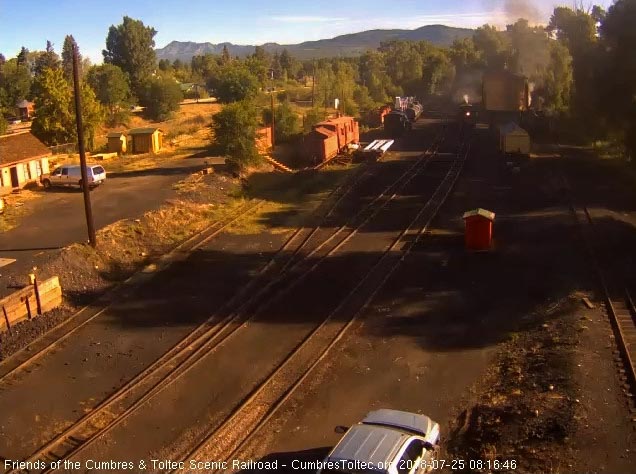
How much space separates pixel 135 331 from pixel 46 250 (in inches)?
253

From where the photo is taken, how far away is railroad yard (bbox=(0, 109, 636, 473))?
964cm

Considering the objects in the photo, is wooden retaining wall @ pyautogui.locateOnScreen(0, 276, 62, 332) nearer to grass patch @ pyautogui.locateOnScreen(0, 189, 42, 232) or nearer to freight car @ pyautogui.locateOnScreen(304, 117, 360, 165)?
grass patch @ pyautogui.locateOnScreen(0, 189, 42, 232)

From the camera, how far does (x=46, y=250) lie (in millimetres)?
19094

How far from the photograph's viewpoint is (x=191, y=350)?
13367 mm

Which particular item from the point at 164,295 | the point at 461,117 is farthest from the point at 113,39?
the point at 164,295

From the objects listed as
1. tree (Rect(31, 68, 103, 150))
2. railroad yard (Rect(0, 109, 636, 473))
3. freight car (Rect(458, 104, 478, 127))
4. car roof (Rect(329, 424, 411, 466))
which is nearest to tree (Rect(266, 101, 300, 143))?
tree (Rect(31, 68, 103, 150))

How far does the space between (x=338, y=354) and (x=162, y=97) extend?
6143 centimetres

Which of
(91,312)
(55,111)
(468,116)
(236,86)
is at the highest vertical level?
(236,86)

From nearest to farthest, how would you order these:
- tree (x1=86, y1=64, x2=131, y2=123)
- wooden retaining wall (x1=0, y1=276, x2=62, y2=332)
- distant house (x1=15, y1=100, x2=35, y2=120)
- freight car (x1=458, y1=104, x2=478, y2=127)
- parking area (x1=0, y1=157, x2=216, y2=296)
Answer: wooden retaining wall (x1=0, y1=276, x2=62, y2=332) < parking area (x1=0, y1=157, x2=216, y2=296) < freight car (x1=458, y1=104, x2=478, y2=127) < tree (x1=86, y1=64, x2=131, y2=123) < distant house (x1=15, y1=100, x2=35, y2=120)

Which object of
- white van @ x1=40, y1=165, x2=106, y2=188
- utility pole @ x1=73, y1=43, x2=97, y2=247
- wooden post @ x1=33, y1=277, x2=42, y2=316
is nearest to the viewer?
wooden post @ x1=33, y1=277, x2=42, y2=316

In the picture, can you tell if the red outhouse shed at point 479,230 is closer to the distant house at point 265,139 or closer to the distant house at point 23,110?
the distant house at point 265,139

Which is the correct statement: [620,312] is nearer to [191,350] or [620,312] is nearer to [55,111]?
[191,350]

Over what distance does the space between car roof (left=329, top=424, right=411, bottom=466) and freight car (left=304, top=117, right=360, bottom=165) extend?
1175 inches

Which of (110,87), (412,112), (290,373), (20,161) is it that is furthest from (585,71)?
(110,87)
